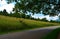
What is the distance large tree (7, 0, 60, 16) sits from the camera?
23906mm

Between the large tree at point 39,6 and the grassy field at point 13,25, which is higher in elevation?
the large tree at point 39,6

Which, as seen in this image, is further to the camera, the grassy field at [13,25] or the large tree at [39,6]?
the grassy field at [13,25]

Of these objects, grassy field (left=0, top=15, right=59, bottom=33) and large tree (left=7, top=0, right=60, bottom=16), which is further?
grassy field (left=0, top=15, right=59, bottom=33)

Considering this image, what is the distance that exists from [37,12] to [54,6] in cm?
205

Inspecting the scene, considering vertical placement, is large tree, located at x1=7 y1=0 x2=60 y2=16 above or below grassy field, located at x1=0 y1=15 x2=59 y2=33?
above

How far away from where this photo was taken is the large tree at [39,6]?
23.9 metres

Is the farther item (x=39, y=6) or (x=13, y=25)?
(x=13, y=25)

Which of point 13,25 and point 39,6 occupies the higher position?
point 39,6

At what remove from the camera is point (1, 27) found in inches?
1502

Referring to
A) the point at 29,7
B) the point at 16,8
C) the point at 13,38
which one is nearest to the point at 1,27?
the point at 16,8

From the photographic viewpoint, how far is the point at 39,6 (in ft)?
80.6

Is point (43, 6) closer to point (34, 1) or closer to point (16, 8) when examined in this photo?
point (34, 1)

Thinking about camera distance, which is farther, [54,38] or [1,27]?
[1,27]

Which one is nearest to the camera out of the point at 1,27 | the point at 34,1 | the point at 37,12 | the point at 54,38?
the point at 54,38
